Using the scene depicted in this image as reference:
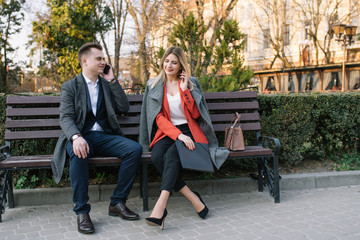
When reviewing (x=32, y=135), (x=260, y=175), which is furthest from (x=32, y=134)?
(x=260, y=175)

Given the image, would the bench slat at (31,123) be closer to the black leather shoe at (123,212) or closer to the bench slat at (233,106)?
the black leather shoe at (123,212)

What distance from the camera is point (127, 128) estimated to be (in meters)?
4.85

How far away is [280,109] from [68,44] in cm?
1113

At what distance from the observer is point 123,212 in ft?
12.9

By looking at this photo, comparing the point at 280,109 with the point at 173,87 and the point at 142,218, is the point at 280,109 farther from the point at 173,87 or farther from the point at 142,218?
the point at 142,218

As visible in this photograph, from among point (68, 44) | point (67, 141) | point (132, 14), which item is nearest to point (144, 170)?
point (67, 141)

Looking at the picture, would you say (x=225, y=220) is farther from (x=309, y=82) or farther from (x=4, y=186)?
(x=309, y=82)

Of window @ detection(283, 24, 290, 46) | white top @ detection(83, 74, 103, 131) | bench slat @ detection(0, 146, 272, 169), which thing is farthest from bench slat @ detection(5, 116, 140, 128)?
window @ detection(283, 24, 290, 46)

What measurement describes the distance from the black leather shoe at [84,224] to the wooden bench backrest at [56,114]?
1342 mm

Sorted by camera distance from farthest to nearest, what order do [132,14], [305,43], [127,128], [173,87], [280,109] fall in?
[305,43], [132,14], [280,109], [127,128], [173,87]

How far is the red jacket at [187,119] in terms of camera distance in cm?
423

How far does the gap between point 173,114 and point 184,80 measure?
433 millimetres

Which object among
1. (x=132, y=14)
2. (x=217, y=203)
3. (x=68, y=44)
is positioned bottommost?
(x=217, y=203)

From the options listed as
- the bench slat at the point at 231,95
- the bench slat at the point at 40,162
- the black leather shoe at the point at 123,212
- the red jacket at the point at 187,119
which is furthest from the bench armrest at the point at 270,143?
the black leather shoe at the point at 123,212
